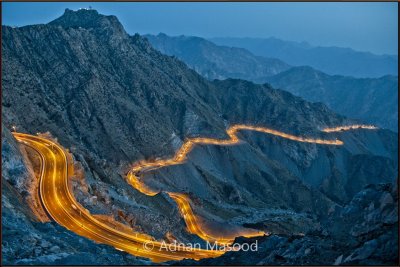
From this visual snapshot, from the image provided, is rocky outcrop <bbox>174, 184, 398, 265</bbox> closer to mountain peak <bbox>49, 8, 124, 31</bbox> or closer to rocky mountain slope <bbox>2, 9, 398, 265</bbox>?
rocky mountain slope <bbox>2, 9, 398, 265</bbox>

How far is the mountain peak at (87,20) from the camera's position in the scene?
150 metres

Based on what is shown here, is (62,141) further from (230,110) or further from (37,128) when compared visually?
(230,110)

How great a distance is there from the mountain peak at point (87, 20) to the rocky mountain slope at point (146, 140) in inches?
22.1

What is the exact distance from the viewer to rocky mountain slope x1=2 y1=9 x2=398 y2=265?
2184 inches

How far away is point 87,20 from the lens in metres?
157

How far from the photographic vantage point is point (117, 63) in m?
140

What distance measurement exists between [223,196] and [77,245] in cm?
7570

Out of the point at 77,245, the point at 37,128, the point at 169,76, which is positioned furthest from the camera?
the point at 169,76

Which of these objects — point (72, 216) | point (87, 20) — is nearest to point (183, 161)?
point (87, 20)

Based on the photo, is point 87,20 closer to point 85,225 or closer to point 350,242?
point 85,225

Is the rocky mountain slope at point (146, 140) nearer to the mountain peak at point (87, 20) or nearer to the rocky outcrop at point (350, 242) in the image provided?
the mountain peak at point (87, 20)

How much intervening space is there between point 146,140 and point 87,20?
57.8 m

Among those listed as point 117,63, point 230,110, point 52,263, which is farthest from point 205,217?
point 230,110

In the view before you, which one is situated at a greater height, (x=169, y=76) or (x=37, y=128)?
(x=169, y=76)
